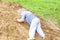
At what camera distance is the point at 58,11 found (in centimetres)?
751

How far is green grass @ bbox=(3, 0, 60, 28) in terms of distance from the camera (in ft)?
23.1

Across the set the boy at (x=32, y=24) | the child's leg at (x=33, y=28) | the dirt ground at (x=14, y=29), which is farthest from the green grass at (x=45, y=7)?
the child's leg at (x=33, y=28)

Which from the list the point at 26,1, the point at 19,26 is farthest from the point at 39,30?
the point at 26,1

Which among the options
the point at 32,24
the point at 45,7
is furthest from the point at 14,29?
the point at 45,7

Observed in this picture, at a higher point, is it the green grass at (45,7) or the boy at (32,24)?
the green grass at (45,7)

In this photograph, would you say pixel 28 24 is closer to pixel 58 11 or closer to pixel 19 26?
pixel 19 26

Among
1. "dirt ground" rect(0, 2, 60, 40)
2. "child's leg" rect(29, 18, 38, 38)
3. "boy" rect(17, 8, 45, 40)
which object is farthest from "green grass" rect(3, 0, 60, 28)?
"child's leg" rect(29, 18, 38, 38)

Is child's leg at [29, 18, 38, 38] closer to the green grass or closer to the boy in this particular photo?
the boy

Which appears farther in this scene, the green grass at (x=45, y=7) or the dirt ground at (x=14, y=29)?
the green grass at (x=45, y=7)

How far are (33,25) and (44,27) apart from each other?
2.57ft

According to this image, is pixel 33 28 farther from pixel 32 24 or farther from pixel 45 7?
pixel 45 7

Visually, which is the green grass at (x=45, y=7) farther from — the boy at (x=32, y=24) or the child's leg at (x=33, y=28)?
the child's leg at (x=33, y=28)

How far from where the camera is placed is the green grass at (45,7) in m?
7.04

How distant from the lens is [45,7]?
779cm
